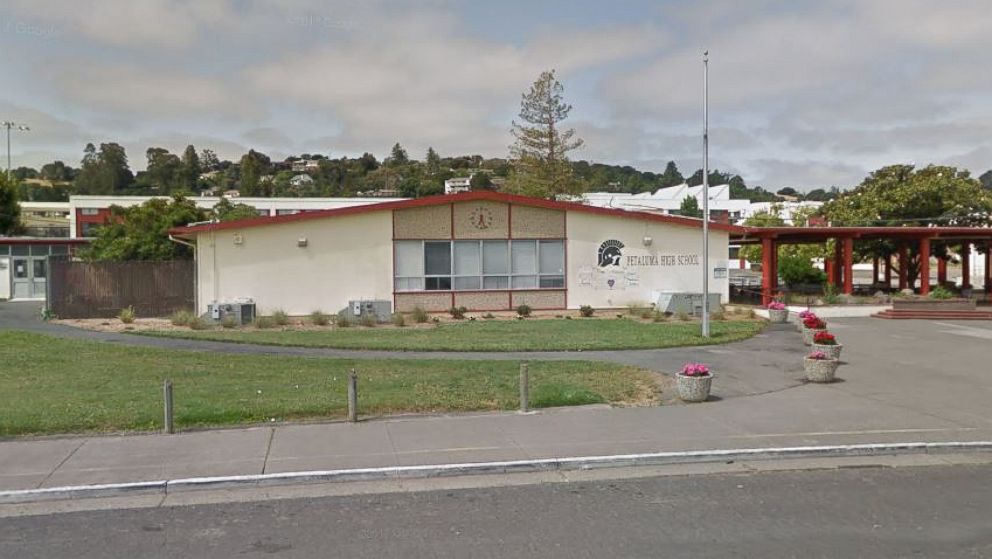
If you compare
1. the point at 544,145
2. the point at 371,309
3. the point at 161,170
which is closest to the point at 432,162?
A: the point at 161,170

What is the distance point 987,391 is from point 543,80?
42.1m

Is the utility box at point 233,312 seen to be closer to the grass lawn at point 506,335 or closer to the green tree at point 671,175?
the grass lawn at point 506,335

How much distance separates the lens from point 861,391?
485 inches

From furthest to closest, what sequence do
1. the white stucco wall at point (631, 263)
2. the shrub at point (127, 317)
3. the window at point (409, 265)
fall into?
the white stucco wall at point (631, 263) → the window at point (409, 265) → the shrub at point (127, 317)

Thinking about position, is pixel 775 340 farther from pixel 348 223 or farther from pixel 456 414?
pixel 348 223

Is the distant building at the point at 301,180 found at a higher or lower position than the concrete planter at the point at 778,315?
higher

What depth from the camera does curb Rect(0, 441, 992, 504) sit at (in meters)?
6.95

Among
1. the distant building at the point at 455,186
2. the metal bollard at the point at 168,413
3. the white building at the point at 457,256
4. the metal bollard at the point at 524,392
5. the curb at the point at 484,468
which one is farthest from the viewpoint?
the distant building at the point at 455,186

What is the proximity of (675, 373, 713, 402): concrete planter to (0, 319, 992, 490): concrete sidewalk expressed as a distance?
0.66 ft

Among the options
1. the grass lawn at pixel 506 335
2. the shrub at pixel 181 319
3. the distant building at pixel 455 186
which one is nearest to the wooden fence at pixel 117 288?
the shrub at pixel 181 319

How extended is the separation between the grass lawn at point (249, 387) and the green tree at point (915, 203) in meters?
34.5

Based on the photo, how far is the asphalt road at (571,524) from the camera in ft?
18.3

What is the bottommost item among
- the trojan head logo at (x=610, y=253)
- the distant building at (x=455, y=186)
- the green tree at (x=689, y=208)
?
the trojan head logo at (x=610, y=253)

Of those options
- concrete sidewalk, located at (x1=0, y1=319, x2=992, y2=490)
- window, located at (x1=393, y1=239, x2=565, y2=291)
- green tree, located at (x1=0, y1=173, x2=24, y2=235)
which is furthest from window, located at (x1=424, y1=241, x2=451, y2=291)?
green tree, located at (x1=0, y1=173, x2=24, y2=235)
